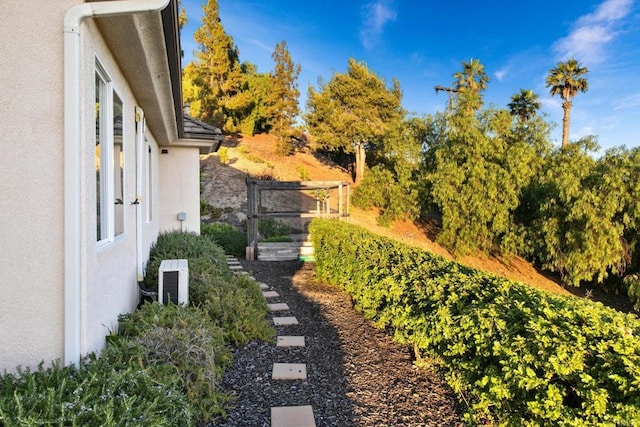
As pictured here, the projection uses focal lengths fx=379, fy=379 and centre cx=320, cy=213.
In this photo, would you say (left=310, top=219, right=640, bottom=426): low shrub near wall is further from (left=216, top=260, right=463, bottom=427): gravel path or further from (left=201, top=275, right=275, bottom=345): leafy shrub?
(left=201, top=275, right=275, bottom=345): leafy shrub

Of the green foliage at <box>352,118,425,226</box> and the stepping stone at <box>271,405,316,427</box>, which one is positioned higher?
the green foliage at <box>352,118,425,226</box>

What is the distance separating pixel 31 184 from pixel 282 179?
21.3 m

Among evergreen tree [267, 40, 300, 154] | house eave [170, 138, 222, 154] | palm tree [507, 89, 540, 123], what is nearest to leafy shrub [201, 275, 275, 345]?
house eave [170, 138, 222, 154]

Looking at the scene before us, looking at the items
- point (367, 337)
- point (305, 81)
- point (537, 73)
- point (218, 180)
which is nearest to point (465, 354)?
point (367, 337)

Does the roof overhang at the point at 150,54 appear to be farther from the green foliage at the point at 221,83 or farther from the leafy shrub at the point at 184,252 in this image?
the green foliage at the point at 221,83

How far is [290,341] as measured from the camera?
14.5 feet

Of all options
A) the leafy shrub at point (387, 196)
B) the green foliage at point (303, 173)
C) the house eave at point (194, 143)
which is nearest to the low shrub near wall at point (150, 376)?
the house eave at point (194, 143)

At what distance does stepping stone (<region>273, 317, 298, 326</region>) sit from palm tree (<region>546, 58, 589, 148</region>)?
21658 millimetres

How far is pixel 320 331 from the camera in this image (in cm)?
487

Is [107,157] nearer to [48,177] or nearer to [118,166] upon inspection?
[118,166]

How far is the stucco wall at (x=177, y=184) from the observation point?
839 centimetres

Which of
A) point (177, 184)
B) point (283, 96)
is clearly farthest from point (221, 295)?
point (283, 96)

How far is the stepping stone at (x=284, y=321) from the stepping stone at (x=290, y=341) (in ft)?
1.78

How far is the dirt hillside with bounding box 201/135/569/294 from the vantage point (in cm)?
1703
